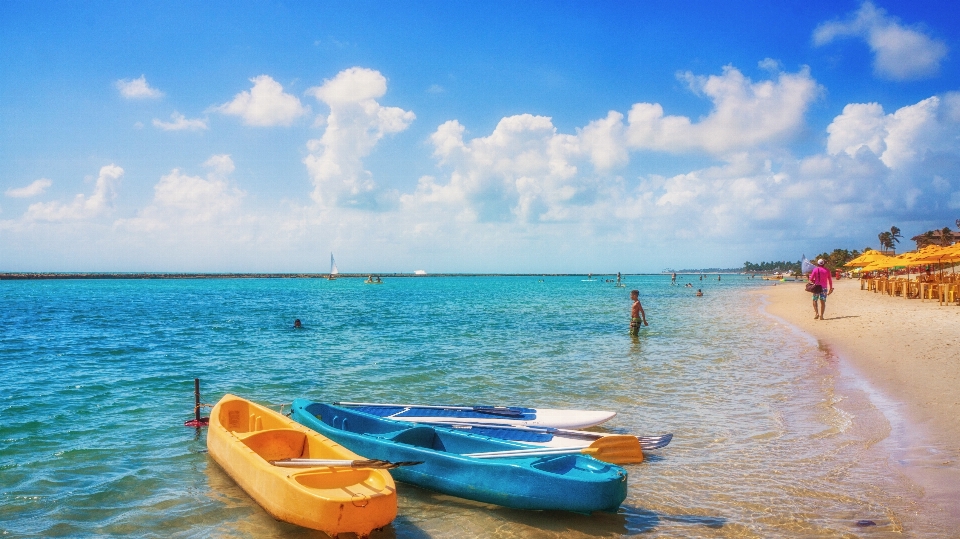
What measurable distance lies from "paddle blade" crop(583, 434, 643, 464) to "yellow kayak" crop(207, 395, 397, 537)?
2.87 meters

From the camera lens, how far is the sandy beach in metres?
7.13

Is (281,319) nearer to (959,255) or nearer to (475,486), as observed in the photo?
(475,486)

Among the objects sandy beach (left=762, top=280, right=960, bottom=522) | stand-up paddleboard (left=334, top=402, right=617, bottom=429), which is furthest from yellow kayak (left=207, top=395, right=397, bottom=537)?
sandy beach (left=762, top=280, right=960, bottom=522)

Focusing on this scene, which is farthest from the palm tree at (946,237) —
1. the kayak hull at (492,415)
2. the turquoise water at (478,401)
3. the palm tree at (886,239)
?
the kayak hull at (492,415)

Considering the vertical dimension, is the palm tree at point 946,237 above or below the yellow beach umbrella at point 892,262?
above

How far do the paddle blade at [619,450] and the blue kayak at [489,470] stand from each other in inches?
36.6

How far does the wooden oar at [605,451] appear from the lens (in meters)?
6.88

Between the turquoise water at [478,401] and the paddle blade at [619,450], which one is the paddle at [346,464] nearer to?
the turquoise water at [478,401]

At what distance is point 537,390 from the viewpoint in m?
13.7

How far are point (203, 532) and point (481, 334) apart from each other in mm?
20327

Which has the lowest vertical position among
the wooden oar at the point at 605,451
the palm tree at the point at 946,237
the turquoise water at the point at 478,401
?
the turquoise water at the point at 478,401

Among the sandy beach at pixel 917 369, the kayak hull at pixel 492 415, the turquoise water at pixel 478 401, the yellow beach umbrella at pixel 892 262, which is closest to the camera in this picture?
the turquoise water at pixel 478 401

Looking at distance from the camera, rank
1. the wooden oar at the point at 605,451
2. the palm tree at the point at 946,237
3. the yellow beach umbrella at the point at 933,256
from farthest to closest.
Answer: the palm tree at the point at 946,237 → the yellow beach umbrella at the point at 933,256 → the wooden oar at the point at 605,451

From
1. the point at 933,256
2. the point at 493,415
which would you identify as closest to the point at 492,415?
the point at 493,415
